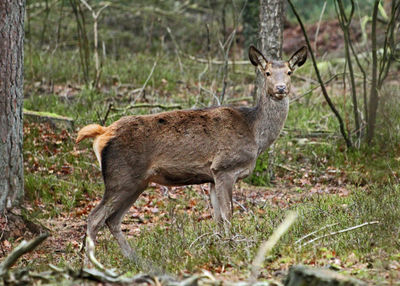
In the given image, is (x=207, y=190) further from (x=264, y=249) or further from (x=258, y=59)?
(x=264, y=249)

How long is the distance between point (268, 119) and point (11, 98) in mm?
3144

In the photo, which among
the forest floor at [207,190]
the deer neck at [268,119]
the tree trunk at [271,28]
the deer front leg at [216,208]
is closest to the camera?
the forest floor at [207,190]

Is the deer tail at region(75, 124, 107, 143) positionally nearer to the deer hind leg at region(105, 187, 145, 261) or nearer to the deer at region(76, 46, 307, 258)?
the deer at region(76, 46, 307, 258)

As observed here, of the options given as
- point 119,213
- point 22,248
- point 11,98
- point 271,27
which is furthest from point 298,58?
point 22,248

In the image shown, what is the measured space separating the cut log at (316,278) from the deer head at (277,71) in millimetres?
3578

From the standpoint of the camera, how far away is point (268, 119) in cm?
820

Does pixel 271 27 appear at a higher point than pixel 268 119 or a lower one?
higher

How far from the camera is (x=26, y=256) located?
7.65m

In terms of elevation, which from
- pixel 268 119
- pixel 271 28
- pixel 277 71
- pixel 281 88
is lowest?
pixel 268 119

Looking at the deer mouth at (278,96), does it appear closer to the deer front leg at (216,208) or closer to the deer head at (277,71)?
the deer head at (277,71)

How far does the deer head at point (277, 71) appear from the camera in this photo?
7910 millimetres

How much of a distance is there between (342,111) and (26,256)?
24.3 ft

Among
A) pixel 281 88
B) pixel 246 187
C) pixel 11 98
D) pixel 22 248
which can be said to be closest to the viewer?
pixel 22 248

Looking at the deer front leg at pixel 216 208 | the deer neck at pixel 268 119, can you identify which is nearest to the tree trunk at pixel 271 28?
the deer neck at pixel 268 119
